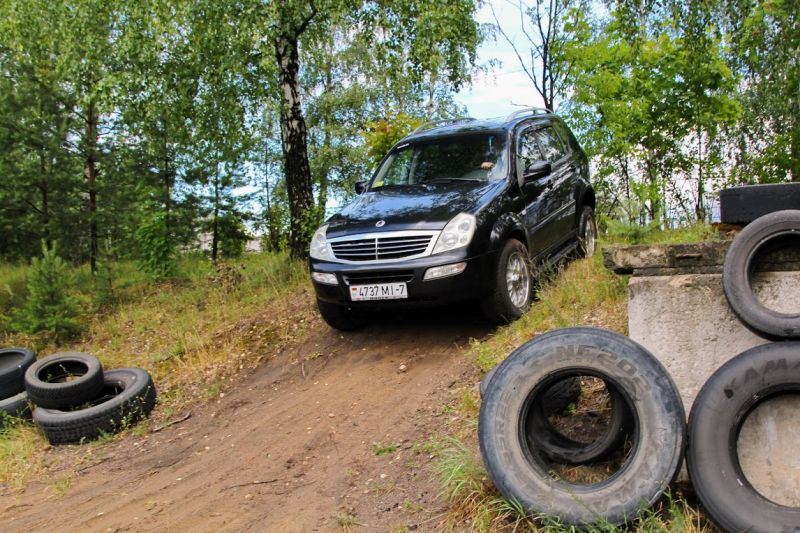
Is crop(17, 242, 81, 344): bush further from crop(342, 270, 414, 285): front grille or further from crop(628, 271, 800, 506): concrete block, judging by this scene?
crop(628, 271, 800, 506): concrete block

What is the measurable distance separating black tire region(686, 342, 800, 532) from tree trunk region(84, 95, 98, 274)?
13.1 m

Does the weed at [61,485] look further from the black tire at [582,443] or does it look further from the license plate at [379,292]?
the black tire at [582,443]

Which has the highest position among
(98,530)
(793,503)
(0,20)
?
(0,20)

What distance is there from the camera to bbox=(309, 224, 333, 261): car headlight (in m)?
6.51

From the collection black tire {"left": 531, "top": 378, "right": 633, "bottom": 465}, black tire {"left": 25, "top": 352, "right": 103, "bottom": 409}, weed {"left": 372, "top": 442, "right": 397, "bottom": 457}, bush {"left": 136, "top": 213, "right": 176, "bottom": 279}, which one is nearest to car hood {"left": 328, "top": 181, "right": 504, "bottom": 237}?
weed {"left": 372, "top": 442, "right": 397, "bottom": 457}

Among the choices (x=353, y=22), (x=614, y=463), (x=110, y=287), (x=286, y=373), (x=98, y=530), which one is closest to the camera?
(x=614, y=463)

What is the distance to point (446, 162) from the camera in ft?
24.0

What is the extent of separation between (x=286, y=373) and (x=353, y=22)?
568 centimetres

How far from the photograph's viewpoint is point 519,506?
134 inches

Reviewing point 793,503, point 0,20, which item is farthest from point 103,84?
point 793,503

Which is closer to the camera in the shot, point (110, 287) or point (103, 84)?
point (103, 84)

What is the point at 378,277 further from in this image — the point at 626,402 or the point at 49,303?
the point at 49,303

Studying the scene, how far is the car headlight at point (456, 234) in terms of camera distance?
5996mm

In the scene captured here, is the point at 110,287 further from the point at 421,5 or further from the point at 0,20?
the point at 421,5
